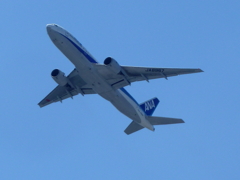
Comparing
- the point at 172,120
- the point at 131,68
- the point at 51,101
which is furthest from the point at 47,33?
the point at 172,120

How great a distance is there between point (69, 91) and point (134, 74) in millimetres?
8447

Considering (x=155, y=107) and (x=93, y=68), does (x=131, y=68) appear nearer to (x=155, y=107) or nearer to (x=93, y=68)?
(x=93, y=68)

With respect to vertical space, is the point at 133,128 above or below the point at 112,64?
below

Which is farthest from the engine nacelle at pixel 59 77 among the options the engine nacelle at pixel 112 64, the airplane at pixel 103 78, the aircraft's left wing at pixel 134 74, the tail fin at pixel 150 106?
the tail fin at pixel 150 106

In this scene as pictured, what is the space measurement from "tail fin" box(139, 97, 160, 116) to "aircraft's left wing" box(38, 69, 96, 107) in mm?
5892

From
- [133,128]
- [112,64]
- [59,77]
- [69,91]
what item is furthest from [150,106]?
[59,77]

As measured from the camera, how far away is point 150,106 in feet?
155

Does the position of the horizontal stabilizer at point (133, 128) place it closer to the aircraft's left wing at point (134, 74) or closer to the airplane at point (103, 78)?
the airplane at point (103, 78)

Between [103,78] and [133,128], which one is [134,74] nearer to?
[103,78]

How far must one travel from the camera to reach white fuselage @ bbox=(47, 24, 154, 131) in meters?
36.6

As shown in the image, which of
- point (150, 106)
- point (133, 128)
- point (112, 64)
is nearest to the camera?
point (112, 64)

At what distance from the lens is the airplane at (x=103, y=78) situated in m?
37.0

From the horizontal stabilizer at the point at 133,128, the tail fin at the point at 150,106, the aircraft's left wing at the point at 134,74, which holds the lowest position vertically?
the horizontal stabilizer at the point at 133,128

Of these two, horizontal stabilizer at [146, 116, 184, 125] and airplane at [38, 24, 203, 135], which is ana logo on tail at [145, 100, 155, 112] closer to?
airplane at [38, 24, 203, 135]
